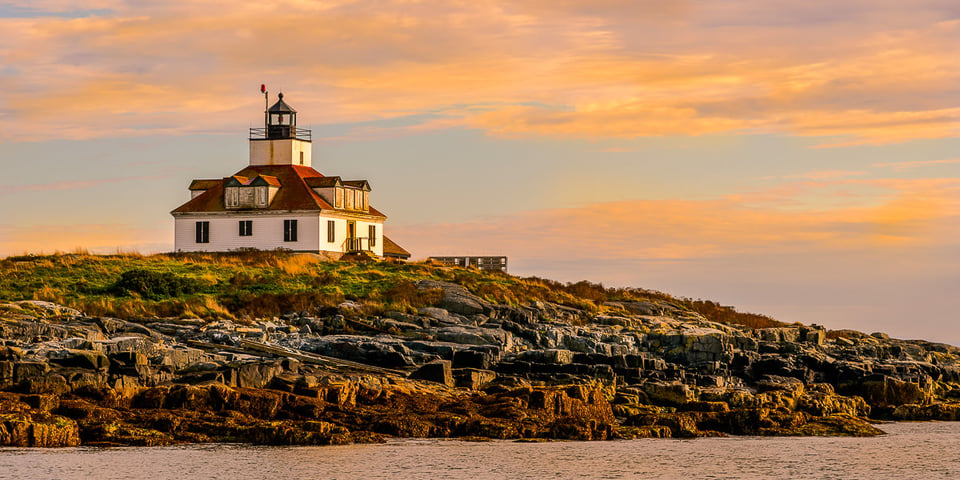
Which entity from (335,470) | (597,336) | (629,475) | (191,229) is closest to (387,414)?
(335,470)

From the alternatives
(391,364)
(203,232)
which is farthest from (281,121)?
(391,364)

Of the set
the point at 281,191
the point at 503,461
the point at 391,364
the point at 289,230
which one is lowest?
the point at 503,461

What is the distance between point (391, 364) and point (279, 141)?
31.2 m

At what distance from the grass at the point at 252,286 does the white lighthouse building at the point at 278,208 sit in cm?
164

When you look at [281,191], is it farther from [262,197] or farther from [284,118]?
[284,118]

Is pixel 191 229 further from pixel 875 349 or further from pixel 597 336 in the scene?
pixel 875 349

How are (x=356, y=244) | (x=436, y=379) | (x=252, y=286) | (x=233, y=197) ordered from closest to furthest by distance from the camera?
(x=436, y=379), (x=252, y=286), (x=233, y=197), (x=356, y=244)

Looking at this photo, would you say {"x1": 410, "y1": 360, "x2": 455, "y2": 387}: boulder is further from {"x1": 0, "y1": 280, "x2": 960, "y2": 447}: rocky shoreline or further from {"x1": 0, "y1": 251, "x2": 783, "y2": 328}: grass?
{"x1": 0, "y1": 251, "x2": 783, "y2": 328}: grass

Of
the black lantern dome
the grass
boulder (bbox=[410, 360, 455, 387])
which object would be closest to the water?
boulder (bbox=[410, 360, 455, 387])

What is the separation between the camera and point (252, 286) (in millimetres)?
44562

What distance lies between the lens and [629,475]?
70.5 feet

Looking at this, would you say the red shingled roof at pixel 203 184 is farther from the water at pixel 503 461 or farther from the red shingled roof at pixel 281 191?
the water at pixel 503 461

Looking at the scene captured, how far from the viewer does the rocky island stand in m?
25.5

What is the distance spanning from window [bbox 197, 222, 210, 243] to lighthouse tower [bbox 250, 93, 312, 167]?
5.06 meters
